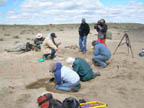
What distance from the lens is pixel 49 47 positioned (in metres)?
7.90

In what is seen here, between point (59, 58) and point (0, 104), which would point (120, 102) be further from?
point (59, 58)

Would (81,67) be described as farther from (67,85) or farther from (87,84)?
(67,85)

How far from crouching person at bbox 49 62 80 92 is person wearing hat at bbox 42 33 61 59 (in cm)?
314

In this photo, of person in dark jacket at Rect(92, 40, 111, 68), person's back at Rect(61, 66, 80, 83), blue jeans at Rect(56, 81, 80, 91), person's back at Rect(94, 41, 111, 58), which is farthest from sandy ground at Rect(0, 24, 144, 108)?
person's back at Rect(94, 41, 111, 58)

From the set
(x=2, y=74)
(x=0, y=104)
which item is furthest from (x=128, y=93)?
(x=2, y=74)

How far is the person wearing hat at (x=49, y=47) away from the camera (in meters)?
7.61

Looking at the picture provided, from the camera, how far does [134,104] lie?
3877 millimetres

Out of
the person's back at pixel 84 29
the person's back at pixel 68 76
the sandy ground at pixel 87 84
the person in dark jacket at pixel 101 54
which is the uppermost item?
the person's back at pixel 84 29

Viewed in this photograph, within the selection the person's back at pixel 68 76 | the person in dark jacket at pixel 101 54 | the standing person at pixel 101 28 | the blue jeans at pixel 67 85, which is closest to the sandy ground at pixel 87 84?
the blue jeans at pixel 67 85

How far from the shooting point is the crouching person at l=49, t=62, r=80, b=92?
179 inches

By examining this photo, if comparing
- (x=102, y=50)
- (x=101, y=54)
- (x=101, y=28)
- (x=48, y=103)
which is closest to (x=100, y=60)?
(x=101, y=54)

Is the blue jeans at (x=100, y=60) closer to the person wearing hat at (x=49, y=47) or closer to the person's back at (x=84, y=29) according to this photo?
the person wearing hat at (x=49, y=47)

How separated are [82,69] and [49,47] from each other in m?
3.14

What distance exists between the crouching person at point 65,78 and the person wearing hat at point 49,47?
3142 millimetres
